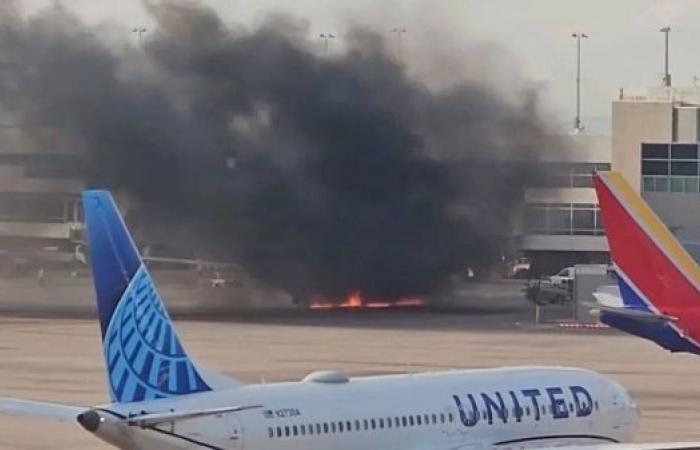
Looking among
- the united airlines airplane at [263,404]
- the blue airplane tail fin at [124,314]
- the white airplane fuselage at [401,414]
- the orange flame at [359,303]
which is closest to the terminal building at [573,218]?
the orange flame at [359,303]

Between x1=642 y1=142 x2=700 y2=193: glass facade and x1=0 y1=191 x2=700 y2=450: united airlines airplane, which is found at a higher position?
x1=642 y1=142 x2=700 y2=193: glass facade

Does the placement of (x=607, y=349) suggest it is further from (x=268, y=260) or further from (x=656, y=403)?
(x=268, y=260)

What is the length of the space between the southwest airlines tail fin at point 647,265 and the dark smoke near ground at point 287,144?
170ft

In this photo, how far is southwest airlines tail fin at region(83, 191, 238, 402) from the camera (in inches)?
1312

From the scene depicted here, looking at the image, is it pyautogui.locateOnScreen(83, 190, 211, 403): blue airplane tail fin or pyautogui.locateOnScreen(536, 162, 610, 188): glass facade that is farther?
pyautogui.locateOnScreen(536, 162, 610, 188): glass facade

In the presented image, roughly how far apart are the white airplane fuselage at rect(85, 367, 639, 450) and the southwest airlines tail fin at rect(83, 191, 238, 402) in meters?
0.38

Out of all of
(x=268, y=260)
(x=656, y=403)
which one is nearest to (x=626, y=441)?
(x=656, y=403)

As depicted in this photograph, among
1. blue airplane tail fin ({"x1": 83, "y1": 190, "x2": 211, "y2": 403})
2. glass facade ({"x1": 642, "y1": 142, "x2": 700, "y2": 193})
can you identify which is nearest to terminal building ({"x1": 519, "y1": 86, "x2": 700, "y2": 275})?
glass facade ({"x1": 642, "y1": 142, "x2": 700, "y2": 193})

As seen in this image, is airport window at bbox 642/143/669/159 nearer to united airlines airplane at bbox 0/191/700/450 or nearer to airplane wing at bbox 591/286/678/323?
airplane wing at bbox 591/286/678/323

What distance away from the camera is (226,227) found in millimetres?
97875

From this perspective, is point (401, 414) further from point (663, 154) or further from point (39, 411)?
point (663, 154)

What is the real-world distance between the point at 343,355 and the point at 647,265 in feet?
90.4

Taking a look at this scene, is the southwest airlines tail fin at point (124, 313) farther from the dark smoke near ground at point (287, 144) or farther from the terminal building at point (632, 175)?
the terminal building at point (632, 175)

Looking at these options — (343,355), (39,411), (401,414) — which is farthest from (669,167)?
(39,411)
